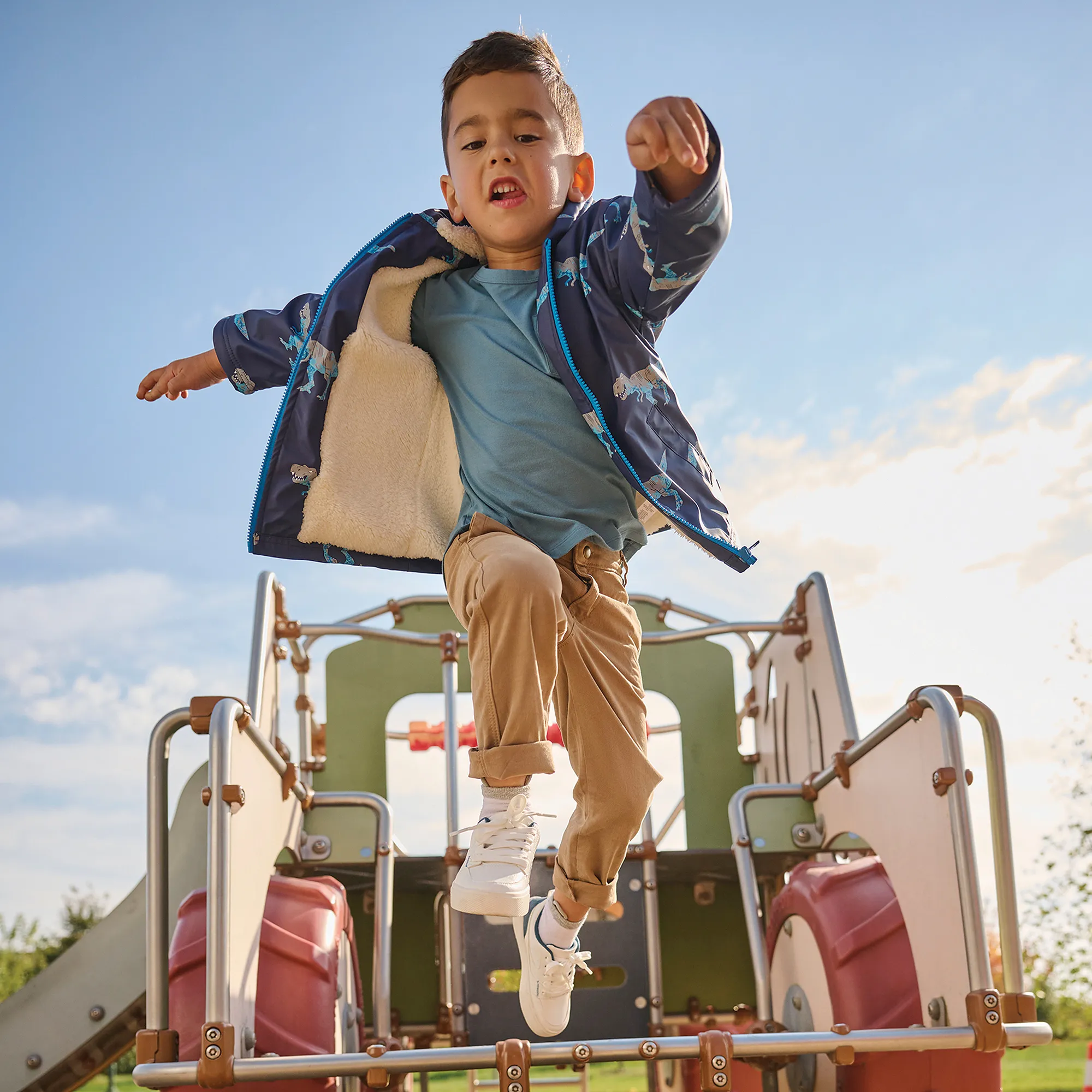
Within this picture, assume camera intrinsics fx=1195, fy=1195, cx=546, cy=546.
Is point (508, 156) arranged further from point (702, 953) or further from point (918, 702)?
point (702, 953)

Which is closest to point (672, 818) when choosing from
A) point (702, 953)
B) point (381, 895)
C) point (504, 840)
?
point (702, 953)

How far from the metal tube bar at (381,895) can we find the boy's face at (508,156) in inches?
73.0

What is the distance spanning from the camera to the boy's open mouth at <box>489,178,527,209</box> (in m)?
2.49

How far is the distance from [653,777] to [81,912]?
81.8 feet

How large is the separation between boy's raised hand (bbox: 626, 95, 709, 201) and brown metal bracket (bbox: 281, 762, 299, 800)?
73.4 inches

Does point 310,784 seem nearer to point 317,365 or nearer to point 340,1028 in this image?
point 340,1028

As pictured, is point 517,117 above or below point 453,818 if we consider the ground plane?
above

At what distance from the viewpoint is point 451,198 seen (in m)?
2.72

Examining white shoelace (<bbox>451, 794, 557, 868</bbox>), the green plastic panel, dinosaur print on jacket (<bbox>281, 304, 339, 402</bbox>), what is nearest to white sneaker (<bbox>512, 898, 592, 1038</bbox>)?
white shoelace (<bbox>451, 794, 557, 868</bbox>)

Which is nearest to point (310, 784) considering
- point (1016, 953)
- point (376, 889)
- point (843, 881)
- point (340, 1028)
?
point (376, 889)

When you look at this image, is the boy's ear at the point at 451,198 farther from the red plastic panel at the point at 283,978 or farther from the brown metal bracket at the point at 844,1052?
the brown metal bracket at the point at 844,1052

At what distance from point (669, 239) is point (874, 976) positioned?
6.02 ft

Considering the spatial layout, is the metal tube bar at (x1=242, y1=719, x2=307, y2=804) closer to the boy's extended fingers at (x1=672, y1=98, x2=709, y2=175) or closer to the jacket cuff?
the jacket cuff

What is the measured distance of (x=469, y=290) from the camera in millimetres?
2727
